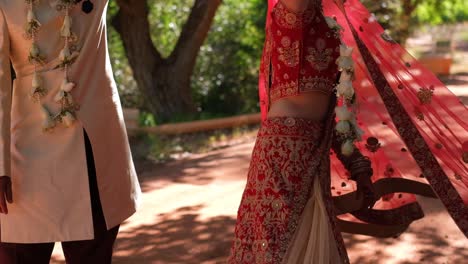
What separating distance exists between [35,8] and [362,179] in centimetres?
158

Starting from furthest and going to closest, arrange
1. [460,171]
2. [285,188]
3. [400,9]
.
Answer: [400,9] < [460,171] < [285,188]

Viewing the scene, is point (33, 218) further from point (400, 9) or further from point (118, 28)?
point (400, 9)

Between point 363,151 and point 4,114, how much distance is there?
198cm

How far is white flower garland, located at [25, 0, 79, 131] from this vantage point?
3201 millimetres

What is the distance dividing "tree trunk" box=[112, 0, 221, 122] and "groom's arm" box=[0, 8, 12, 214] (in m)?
8.63

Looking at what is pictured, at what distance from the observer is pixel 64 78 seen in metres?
3.24

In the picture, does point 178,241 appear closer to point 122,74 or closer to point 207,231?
point 207,231

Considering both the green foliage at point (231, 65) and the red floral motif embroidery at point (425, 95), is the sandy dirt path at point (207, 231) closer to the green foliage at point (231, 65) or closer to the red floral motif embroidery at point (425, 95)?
the red floral motif embroidery at point (425, 95)

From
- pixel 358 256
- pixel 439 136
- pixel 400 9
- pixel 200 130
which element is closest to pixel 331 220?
pixel 439 136

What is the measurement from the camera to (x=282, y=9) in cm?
351

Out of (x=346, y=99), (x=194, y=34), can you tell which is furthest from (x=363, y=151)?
(x=194, y=34)

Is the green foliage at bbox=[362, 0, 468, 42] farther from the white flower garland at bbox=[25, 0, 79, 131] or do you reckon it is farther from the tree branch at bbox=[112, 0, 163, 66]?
the white flower garland at bbox=[25, 0, 79, 131]

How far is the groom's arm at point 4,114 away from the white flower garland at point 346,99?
1.35 metres

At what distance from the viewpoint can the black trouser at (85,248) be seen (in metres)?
3.33
